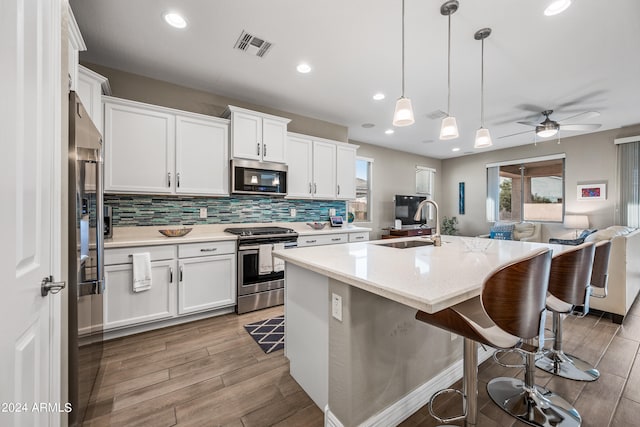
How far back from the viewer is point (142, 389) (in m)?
1.78

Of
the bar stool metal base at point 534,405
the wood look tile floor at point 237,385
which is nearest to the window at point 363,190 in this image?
the wood look tile floor at point 237,385

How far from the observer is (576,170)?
17.9 ft

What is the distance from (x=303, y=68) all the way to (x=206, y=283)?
2580mm

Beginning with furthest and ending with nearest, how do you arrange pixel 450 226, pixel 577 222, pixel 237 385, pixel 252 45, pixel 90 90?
pixel 450 226, pixel 577 222, pixel 252 45, pixel 90 90, pixel 237 385

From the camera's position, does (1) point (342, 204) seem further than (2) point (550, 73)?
Yes

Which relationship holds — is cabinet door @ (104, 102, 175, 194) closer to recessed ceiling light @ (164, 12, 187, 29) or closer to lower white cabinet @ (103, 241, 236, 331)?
lower white cabinet @ (103, 241, 236, 331)

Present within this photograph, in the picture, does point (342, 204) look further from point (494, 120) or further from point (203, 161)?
point (494, 120)

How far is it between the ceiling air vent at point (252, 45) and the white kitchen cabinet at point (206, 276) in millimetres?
2003

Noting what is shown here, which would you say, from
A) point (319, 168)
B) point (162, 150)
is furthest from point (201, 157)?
point (319, 168)

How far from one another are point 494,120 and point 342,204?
117 inches

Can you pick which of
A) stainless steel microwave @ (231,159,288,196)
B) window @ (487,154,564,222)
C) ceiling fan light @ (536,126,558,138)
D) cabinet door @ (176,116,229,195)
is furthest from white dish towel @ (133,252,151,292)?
window @ (487,154,564,222)

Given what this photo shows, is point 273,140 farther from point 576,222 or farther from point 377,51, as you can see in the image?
point 576,222

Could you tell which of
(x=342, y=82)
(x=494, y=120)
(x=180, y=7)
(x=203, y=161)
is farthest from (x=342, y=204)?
(x=180, y=7)

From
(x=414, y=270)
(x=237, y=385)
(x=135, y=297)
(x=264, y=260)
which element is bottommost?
(x=237, y=385)
